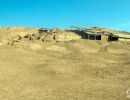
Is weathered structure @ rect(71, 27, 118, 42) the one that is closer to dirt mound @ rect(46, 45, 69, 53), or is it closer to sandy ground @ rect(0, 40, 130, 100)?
sandy ground @ rect(0, 40, 130, 100)

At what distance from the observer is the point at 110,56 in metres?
40.3

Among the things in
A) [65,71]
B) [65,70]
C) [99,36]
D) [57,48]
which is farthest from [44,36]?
[65,71]

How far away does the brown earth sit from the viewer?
2328 centimetres

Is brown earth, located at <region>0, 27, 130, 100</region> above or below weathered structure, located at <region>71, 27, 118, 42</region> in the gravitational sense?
below

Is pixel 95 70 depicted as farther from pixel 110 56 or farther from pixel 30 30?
pixel 30 30

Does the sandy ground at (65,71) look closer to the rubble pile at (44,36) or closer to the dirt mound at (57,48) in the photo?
the dirt mound at (57,48)

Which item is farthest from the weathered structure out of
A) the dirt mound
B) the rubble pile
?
the dirt mound

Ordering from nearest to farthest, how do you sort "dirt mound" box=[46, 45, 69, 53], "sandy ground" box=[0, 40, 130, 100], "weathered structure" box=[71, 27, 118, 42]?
1. "sandy ground" box=[0, 40, 130, 100]
2. "dirt mound" box=[46, 45, 69, 53]
3. "weathered structure" box=[71, 27, 118, 42]

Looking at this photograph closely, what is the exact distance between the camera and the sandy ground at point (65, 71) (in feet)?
76.4

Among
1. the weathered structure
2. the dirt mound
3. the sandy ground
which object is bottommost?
the sandy ground

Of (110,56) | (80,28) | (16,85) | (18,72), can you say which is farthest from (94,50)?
(16,85)

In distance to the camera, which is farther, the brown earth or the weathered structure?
the weathered structure

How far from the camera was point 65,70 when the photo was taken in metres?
31.5

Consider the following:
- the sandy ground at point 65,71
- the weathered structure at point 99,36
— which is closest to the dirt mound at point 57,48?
the sandy ground at point 65,71
